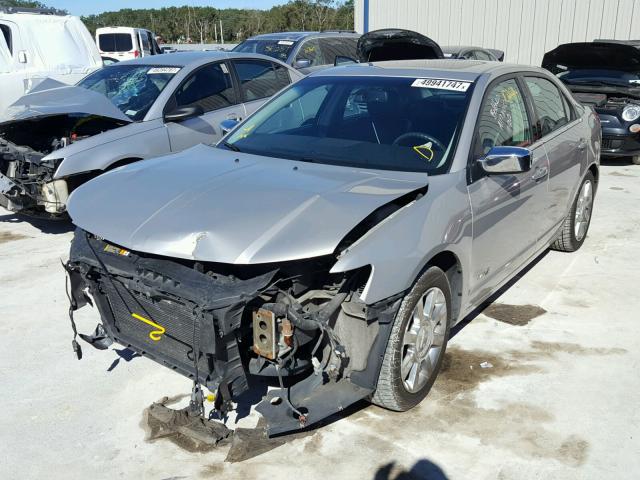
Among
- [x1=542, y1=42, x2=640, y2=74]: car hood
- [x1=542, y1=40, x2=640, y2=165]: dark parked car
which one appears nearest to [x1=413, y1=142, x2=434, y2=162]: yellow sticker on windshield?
[x1=542, y1=40, x2=640, y2=165]: dark parked car

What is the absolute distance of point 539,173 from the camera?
175 inches

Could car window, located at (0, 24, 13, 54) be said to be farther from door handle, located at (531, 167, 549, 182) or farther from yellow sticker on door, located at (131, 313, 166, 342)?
door handle, located at (531, 167, 549, 182)

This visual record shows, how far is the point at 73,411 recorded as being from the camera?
11.6ft

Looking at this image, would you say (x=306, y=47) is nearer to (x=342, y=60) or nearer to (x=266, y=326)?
(x=342, y=60)

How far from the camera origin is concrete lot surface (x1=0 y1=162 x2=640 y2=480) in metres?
3.07

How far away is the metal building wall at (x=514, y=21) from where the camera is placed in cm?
1720

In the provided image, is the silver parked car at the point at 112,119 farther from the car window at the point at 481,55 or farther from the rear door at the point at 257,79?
the car window at the point at 481,55

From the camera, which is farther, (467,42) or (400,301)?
(467,42)

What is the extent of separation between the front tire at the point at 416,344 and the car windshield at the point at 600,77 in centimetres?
739

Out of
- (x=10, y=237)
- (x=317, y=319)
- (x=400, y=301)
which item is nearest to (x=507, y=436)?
(x=400, y=301)

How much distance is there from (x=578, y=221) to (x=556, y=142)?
4.09ft

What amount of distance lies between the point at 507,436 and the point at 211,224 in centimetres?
181

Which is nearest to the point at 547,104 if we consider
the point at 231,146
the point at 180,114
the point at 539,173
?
the point at 539,173

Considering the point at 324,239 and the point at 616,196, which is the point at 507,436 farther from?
the point at 616,196
